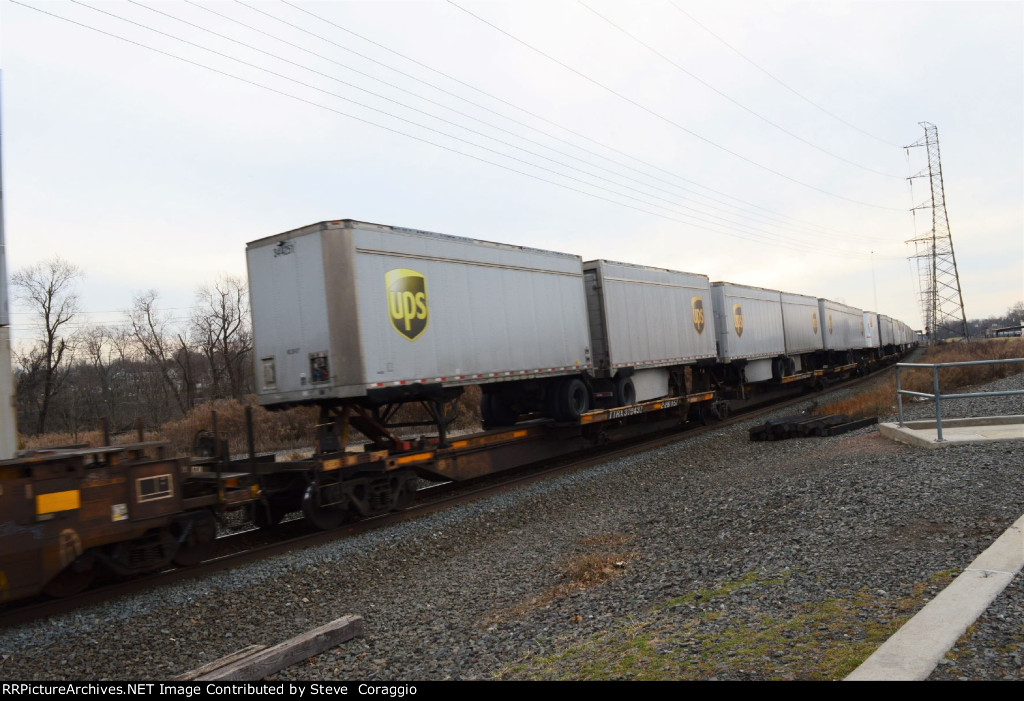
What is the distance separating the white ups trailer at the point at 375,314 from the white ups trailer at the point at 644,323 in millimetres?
3512

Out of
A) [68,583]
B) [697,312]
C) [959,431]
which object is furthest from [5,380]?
[697,312]

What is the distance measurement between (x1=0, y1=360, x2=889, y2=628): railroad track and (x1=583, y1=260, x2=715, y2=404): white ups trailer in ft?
5.79

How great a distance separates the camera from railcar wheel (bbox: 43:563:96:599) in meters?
6.88

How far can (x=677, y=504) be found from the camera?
8.98 metres

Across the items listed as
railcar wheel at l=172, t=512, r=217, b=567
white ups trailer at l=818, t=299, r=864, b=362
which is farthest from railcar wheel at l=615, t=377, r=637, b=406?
white ups trailer at l=818, t=299, r=864, b=362

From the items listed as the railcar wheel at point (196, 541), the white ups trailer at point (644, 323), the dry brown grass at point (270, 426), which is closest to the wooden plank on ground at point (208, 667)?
the railcar wheel at point (196, 541)

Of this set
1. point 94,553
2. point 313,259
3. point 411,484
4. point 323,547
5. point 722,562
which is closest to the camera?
point 722,562

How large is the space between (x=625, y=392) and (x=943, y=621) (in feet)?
41.4

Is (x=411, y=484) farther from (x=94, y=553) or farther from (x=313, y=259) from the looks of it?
(x=94, y=553)

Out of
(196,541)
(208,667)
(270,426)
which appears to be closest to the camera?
(208,667)

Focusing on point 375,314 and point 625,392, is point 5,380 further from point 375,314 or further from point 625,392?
point 625,392

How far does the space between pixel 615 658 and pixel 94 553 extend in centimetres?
555

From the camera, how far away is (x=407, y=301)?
10609 millimetres
